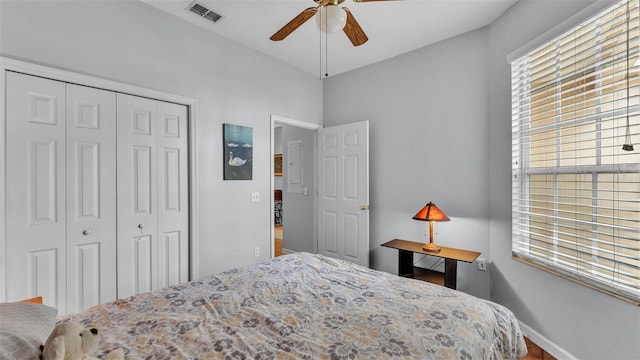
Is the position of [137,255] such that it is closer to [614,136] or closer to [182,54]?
[182,54]

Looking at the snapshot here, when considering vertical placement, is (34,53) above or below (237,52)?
below

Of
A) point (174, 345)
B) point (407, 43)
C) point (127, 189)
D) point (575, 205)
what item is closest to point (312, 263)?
point (174, 345)

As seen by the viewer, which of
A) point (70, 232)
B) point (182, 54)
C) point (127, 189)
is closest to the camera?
point (70, 232)

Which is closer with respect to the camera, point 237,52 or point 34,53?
point 34,53

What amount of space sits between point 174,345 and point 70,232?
1.55 m

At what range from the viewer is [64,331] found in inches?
31.9

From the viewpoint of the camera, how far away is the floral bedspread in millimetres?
1078

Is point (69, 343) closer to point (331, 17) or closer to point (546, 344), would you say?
point (331, 17)

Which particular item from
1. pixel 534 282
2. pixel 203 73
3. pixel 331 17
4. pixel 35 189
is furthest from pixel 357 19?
pixel 35 189

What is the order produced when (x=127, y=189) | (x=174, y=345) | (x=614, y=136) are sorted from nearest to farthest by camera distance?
(x=174, y=345), (x=614, y=136), (x=127, y=189)

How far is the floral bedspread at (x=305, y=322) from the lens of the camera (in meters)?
1.08

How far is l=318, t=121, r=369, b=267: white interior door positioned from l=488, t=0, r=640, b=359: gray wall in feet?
4.47

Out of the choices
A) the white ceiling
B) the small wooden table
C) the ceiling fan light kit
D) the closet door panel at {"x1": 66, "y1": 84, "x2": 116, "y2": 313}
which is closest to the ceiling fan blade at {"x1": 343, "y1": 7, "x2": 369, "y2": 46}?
the ceiling fan light kit

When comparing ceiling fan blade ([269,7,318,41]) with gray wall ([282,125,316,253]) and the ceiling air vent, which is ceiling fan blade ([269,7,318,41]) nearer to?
the ceiling air vent
